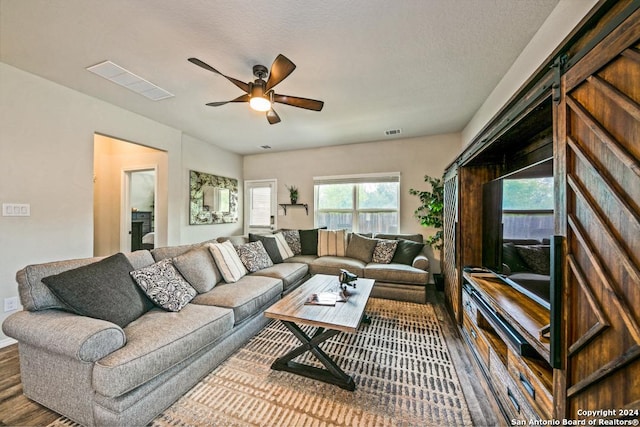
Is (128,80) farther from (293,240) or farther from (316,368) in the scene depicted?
(316,368)

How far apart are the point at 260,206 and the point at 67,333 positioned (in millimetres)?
4431

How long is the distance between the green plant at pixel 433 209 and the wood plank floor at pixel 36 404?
2099 millimetres

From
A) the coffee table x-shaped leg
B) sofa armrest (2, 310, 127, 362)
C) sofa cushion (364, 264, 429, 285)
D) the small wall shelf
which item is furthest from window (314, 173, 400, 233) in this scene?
sofa armrest (2, 310, 127, 362)

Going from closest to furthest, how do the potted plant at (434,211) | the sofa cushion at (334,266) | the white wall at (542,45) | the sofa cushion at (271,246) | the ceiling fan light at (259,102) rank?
the white wall at (542,45)
the ceiling fan light at (259,102)
the sofa cushion at (334,266)
the sofa cushion at (271,246)
the potted plant at (434,211)

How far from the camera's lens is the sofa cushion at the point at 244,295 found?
84.4 inches

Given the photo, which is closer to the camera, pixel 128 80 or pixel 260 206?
pixel 128 80

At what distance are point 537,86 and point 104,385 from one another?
8.45ft

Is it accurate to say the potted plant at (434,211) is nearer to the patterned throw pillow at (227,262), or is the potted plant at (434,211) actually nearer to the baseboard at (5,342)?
the patterned throw pillow at (227,262)

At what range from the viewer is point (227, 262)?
9.02ft

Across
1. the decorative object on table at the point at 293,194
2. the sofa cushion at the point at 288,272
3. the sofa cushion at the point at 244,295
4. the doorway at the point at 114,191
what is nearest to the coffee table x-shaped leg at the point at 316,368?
the sofa cushion at the point at 244,295

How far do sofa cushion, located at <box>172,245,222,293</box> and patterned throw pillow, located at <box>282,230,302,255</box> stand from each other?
1944mm

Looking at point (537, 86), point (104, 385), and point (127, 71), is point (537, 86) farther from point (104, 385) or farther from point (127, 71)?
point (127, 71)

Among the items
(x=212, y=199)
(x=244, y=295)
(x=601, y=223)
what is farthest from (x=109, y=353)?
(x=212, y=199)

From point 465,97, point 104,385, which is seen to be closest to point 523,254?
point 465,97
